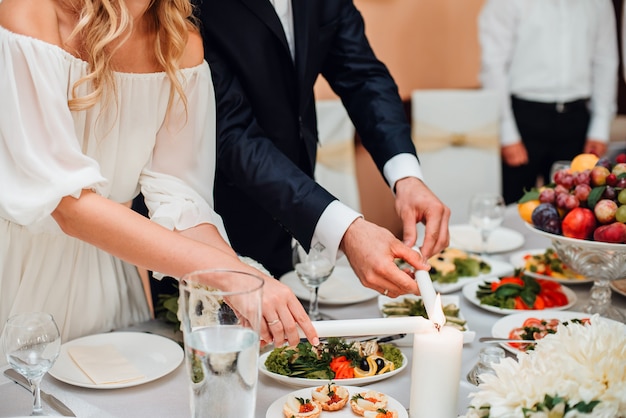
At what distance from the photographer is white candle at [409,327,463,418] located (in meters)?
1.19

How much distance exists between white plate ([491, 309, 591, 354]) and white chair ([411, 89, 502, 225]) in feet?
6.49

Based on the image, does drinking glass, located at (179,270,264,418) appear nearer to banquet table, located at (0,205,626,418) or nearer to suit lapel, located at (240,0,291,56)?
banquet table, located at (0,205,626,418)

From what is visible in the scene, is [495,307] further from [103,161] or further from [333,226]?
[103,161]

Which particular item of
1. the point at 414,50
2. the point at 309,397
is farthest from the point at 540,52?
the point at 309,397

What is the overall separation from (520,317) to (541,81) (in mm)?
3119

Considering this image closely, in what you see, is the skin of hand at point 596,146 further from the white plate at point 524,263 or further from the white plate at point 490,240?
the white plate at point 524,263

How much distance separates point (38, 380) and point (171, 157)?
0.58m

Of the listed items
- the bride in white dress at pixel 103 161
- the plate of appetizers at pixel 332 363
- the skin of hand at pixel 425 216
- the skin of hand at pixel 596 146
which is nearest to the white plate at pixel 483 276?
the skin of hand at pixel 425 216

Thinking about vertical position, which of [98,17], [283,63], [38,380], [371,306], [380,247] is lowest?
[371,306]

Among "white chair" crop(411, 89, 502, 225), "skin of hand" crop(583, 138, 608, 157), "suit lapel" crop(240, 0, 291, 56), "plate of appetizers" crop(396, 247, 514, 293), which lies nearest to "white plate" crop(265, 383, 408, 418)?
"plate of appetizers" crop(396, 247, 514, 293)

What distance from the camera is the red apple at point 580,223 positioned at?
1.69 m

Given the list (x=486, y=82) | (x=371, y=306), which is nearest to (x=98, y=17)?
(x=371, y=306)

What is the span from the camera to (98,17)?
1443mm

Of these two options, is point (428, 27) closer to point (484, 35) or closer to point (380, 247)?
point (484, 35)
